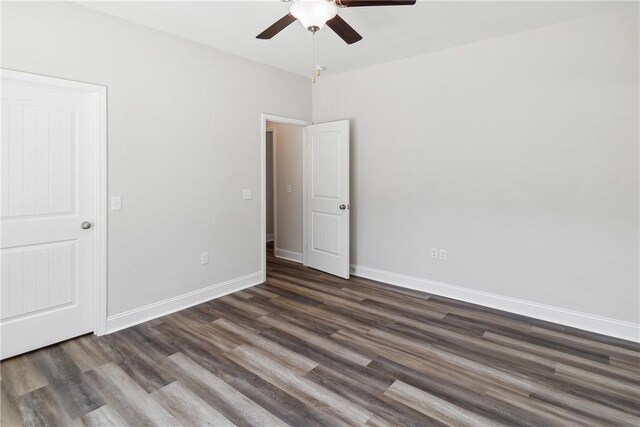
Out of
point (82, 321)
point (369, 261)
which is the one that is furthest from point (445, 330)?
point (82, 321)

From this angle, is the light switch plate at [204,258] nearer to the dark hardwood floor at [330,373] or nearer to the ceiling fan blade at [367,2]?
the dark hardwood floor at [330,373]

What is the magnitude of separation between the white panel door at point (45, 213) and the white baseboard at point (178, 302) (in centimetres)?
21

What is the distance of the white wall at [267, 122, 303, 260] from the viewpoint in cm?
521

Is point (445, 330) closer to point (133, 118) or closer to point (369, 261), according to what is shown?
point (369, 261)

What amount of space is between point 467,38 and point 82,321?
4.30 m

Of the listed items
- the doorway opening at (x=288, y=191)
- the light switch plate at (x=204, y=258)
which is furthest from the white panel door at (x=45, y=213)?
the doorway opening at (x=288, y=191)

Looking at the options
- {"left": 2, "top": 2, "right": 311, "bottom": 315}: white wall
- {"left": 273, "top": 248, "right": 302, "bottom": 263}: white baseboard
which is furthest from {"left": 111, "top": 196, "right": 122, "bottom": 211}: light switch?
{"left": 273, "top": 248, "right": 302, "bottom": 263}: white baseboard

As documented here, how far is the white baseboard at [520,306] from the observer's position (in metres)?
2.88

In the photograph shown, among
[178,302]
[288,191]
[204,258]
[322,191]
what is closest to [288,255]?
[288,191]

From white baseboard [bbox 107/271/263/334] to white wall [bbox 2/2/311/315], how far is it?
6 centimetres

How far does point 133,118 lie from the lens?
2.99 metres

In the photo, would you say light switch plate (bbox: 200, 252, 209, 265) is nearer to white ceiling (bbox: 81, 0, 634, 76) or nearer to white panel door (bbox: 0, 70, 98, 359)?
white panel door (bbox: 0, 70, 98, 359)

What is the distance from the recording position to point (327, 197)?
4.56 metres

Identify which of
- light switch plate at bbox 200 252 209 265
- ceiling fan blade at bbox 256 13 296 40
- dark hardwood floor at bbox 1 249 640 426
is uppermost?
ceiling fan blade at bbox 256 13 296 40
